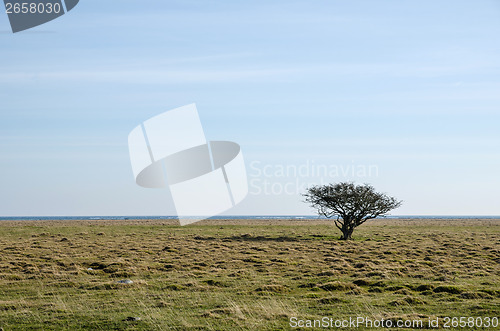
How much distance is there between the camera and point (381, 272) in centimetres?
2453

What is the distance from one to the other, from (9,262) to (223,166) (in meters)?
14.5

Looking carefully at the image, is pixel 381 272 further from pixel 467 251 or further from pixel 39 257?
pixel 39 257

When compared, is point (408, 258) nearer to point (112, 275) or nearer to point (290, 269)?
point (290, 269)

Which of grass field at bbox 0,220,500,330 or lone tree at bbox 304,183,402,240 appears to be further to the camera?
lone tree at bbox 304,183,402,240

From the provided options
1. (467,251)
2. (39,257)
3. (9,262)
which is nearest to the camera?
(9,262)

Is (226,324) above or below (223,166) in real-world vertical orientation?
below

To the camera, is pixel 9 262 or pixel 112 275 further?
pixel 9 262

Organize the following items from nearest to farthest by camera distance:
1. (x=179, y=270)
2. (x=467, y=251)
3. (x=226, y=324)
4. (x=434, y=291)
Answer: (x=226, y=324) → (x=434, y=291) → (x=179, y=270) → (x=467, y=251)

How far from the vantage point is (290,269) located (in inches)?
1059

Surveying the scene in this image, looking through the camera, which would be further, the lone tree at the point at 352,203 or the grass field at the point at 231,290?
the lone tree at the point at 352,203

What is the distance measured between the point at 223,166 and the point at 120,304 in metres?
13.2

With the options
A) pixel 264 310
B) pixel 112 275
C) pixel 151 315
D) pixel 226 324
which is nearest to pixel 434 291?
pixel 264 310

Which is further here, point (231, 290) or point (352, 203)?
point (352, 203)

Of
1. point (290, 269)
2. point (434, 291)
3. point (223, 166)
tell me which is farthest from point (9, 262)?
point (434, 291)
